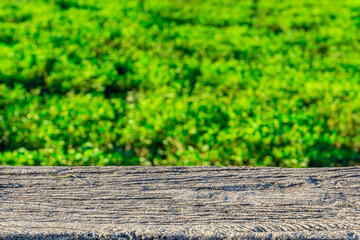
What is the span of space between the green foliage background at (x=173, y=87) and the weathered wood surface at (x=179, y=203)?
3.18 ft

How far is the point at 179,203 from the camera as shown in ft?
4.68

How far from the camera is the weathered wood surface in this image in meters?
1.24

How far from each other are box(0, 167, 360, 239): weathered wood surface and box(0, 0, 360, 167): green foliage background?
0.97m

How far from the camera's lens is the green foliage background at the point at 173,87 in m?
2.83

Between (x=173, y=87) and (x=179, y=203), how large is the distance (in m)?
2.47

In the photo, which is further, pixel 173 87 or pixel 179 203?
pixel 173 87

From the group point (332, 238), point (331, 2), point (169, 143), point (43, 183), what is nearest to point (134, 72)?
point (169, 143)

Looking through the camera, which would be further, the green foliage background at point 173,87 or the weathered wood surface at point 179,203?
the green foliage background at point 173,87

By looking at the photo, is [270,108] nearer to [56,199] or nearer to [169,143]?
[169,143]

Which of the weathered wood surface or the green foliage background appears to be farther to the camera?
the green foliage background

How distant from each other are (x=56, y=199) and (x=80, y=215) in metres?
0.16

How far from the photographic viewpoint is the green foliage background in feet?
9.29

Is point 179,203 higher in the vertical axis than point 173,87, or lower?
higher

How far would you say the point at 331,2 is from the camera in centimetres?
805
